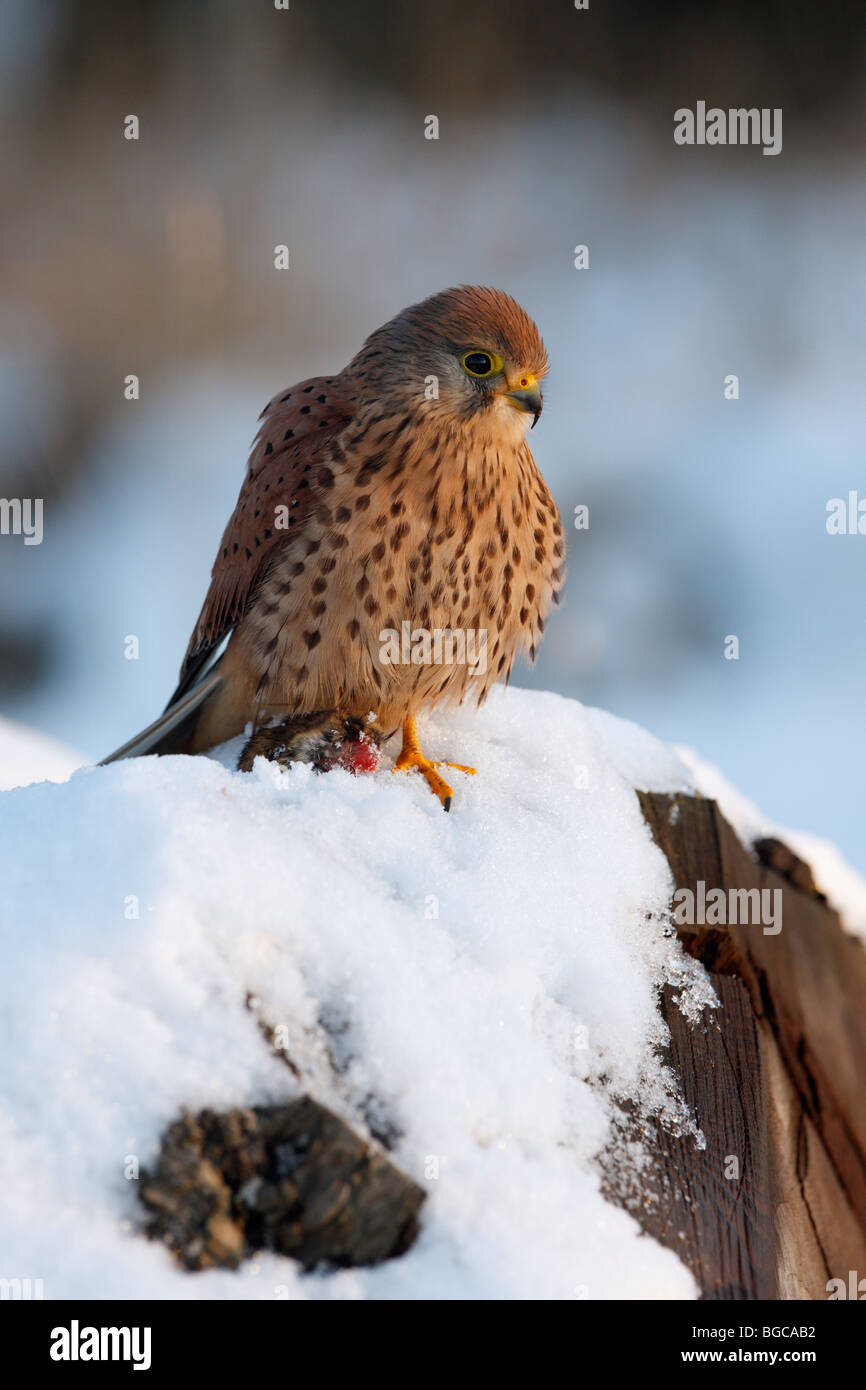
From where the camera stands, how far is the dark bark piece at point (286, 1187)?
124 centimetres

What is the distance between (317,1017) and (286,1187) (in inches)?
8.9

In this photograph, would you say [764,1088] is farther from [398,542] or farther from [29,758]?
[29,758]

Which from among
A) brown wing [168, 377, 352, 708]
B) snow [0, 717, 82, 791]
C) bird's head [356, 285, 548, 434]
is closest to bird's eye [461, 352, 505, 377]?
bird's head [356, 285, 548, 434]

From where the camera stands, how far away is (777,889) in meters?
2.98

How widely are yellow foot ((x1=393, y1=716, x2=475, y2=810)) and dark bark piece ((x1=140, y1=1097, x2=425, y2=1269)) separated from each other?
0.95m

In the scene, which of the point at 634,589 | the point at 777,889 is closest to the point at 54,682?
the point at 634,589

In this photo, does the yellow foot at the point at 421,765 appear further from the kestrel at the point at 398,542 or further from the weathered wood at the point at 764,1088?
the weathered wood at the point at 764,1088

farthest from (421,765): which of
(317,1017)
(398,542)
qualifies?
(317,1017)

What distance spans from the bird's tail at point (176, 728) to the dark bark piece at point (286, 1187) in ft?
5.65

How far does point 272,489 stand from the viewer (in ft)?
9.01

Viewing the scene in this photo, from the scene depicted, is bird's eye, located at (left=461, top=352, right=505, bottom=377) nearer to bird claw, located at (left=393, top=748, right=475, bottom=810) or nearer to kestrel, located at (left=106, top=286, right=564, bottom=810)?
kestrel, located at (left=106, top=286, right=564, bottom=810)

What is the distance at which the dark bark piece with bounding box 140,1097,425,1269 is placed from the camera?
1.24 meters
